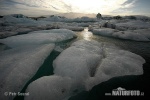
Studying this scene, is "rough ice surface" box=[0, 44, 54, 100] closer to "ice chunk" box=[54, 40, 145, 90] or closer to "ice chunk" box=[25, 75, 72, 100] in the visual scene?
"ice chunk" box=[25, 75, 72, 100]

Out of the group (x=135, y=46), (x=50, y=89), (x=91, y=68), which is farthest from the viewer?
(x=135, y=46)

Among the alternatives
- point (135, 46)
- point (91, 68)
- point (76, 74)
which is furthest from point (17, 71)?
point (135, 46)

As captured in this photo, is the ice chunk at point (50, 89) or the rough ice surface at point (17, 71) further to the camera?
the rough ice surface at point (17, 71)

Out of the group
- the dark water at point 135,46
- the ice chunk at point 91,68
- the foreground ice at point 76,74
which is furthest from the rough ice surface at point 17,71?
the dark water at point 135,46

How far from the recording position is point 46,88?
3.21m

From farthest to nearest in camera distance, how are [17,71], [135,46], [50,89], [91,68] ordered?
[135,46] < [91,68] < [17,71] < [50,89]

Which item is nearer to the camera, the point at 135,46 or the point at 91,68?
the point at 91,68

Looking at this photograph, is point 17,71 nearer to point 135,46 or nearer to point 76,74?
point 76,74

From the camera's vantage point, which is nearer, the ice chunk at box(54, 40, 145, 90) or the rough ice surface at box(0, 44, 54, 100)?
the rough ice surface at box(0, 44, 54, 100)

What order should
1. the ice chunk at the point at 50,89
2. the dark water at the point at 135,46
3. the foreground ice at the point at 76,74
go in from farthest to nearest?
the dark water at the point at 135,46
the foreground ice at the point at 76,74
the ice chunk at the point at 50,89

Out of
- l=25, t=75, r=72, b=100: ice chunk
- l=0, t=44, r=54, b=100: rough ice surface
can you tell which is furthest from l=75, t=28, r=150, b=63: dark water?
l=0, t=44, r=54, b=100: rough ice surface

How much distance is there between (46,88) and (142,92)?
2.82 m

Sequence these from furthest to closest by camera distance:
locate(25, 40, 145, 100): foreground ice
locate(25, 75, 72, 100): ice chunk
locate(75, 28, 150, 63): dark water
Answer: locate(75, 28, 150, 63): dark water, locate(25, 40, 145, 100): foreground ice, locate(25, 75, 72, 100): ice chunk

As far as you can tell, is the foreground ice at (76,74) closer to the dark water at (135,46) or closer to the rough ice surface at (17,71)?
the rough ice surface at (17,71)
